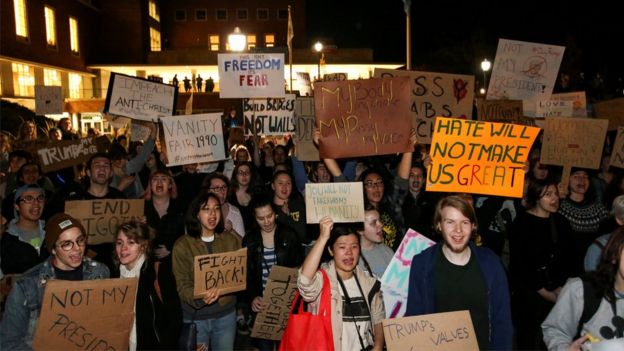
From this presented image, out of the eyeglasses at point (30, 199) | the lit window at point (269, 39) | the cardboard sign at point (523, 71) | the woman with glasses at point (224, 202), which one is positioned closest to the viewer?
the eyeglasses at point (30, 199)

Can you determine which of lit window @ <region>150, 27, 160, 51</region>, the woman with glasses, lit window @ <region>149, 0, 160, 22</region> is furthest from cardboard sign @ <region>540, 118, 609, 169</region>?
lit window @ <region>149, 0, 160, 22</region>

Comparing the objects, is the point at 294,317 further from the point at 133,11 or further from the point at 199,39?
the point at 199,39

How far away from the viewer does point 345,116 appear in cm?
568

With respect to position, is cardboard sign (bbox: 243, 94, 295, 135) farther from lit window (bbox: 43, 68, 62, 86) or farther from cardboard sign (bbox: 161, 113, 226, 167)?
lit window (bbox: 43, 68, 62, 86)

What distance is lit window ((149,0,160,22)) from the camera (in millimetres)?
56316

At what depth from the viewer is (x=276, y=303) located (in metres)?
4.46

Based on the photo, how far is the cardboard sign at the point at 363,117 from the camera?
18.4ft

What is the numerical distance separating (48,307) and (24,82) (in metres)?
36.3

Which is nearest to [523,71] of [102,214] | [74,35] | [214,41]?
[102,214]

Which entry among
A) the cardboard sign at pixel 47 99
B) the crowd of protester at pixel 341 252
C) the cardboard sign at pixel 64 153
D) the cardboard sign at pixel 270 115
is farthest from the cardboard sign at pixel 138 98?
the cardboard sign at pixel 47 99

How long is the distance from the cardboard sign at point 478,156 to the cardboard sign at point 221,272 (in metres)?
1.85

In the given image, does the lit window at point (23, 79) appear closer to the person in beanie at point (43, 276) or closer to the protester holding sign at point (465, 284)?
the person in beanie at point (43, 276)

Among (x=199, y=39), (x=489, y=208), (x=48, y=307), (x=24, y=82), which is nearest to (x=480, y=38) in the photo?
(x=199, y=39)

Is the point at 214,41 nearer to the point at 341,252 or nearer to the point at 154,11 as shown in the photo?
the point at 154,11
